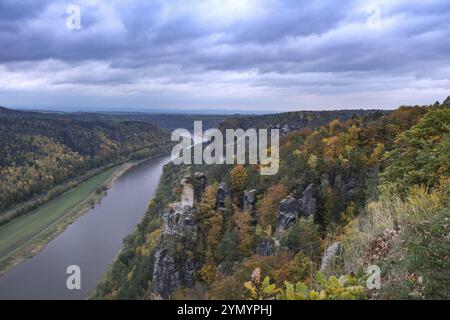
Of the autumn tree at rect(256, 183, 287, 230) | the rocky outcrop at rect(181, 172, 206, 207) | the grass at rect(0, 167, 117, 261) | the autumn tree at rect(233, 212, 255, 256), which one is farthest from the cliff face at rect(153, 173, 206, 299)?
the grass at rect(0, 167, 117, 261)

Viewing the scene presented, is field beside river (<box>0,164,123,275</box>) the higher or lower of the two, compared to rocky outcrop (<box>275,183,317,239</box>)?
lower

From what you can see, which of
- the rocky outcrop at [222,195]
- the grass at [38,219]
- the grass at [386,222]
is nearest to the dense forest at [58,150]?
the grass at [38,219]

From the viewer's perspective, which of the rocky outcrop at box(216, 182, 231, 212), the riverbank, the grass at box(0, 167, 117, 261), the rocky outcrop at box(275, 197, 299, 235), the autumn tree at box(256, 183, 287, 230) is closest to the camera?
the rocky outcrop at box(275, 197, 299, 235)

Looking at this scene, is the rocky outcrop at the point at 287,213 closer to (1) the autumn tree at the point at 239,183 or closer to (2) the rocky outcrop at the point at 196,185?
(1) the autumn tree at the point at 239,183

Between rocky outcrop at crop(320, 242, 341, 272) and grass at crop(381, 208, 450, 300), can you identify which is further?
rocky outcrop at crop(320, 242, 341, 272)

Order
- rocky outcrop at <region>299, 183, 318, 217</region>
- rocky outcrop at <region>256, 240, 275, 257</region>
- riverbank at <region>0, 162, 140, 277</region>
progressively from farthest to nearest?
1. riverbank at <region>0, 162, 140, 277</region>
2. rocky outcrop at <region>299, 183, 318, 217</region>
3. rocky outcrop at <region>256, 240, 275, 257</region>

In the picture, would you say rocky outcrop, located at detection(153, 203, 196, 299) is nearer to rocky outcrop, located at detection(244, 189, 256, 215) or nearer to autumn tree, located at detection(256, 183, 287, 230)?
rocky outcrop, located at detection(244, 189, 256, 215)

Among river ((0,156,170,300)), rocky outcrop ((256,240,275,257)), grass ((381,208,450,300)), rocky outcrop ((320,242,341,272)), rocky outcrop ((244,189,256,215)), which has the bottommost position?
river ((0,156,170,300))

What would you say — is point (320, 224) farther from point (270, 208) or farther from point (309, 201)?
point (270, 208)
